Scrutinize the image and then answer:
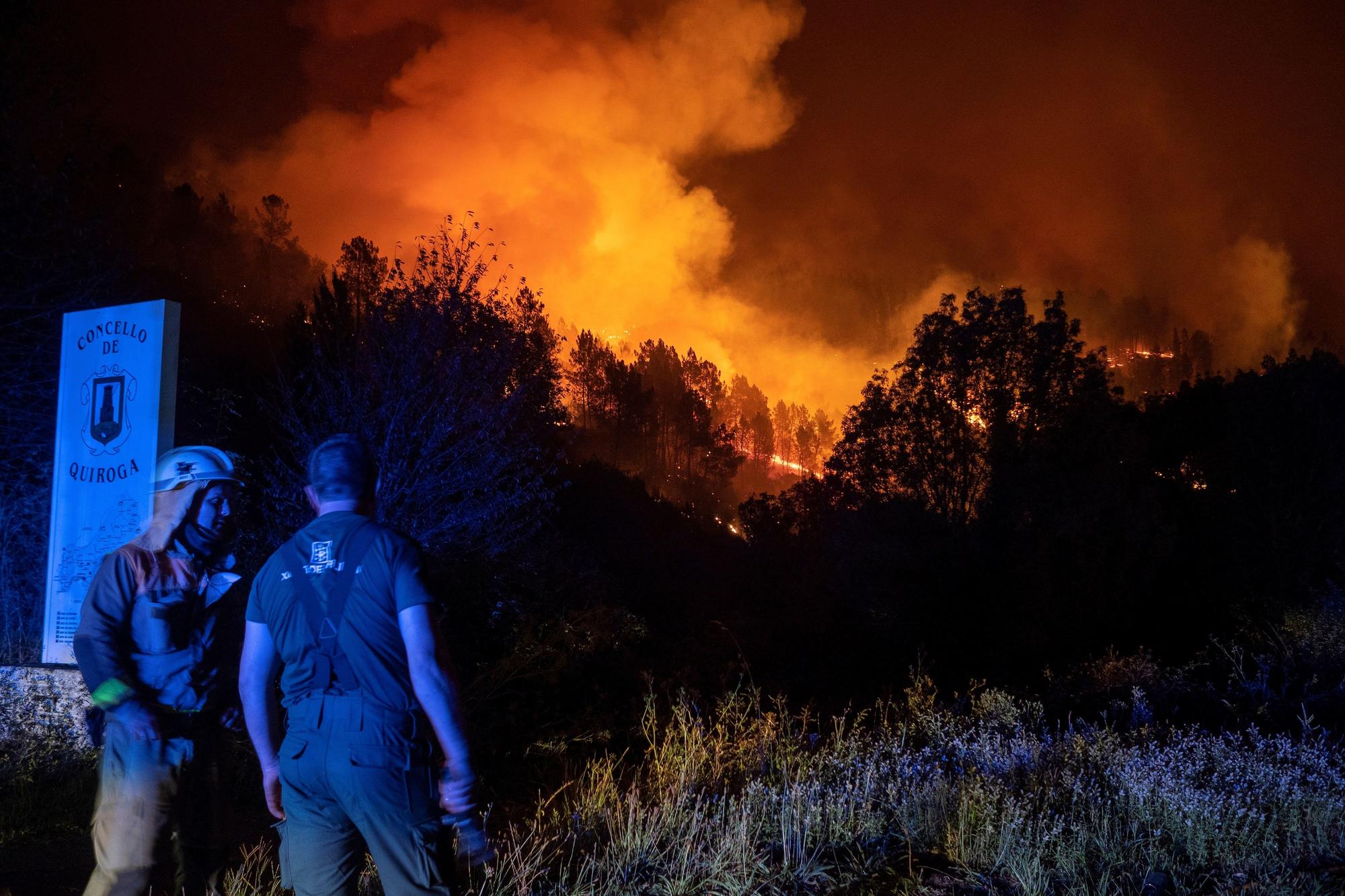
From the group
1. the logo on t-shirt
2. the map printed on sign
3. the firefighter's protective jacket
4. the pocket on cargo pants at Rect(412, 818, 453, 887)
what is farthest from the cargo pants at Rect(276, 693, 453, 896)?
the map printed on sign

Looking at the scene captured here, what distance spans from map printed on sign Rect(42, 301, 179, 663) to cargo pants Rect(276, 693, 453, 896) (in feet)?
12.5

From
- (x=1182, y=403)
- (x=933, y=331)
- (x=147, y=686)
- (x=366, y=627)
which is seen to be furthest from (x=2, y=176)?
(x=1182, y=403)

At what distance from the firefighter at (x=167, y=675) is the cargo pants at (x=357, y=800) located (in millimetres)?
703

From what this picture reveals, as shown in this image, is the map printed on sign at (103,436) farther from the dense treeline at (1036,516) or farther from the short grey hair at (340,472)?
the dense treeline at (1036,516)

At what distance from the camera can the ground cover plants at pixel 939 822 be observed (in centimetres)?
427

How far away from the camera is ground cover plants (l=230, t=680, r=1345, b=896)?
427 cm

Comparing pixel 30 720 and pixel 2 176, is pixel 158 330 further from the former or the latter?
pixel 2 176


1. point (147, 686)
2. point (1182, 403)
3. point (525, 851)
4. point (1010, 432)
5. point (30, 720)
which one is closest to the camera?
point (147, 686)

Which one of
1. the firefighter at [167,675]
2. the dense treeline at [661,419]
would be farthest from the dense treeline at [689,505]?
the dense treeline at [661,419]

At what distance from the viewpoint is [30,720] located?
255 inches

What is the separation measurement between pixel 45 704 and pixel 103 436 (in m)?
2.02

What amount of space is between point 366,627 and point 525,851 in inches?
93.7

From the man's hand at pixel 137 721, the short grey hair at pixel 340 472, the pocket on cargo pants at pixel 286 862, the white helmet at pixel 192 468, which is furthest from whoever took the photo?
the white helmet at pixel 192 468

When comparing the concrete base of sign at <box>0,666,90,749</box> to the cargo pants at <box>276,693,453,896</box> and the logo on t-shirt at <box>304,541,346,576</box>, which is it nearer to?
the cargo pants at <box>276,693,453,896</box>
